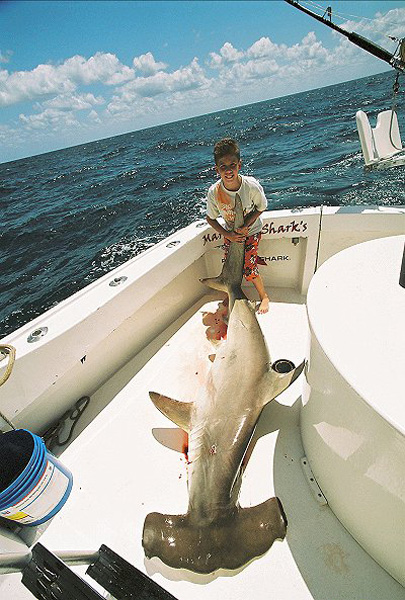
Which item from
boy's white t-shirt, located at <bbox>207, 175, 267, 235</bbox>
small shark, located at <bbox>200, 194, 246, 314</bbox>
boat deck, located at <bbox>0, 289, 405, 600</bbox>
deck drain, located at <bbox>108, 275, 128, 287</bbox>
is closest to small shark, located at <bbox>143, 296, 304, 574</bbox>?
boat deck, located at <bbox>0, 289, 405, 600</bbox>

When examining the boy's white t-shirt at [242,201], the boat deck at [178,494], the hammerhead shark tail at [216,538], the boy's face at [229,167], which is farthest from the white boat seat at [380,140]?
the hammerhead shark tail at [216,538]

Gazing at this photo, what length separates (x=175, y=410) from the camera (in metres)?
2.19

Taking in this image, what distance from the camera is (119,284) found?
8.64 feet

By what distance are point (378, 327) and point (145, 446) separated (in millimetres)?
1727

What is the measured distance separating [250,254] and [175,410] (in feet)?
6.26

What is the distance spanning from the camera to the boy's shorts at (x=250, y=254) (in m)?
3.36

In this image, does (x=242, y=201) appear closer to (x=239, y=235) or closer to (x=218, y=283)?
(x=239, y=235)

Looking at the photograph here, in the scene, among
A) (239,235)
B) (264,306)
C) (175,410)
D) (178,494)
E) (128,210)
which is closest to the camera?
(178,494)

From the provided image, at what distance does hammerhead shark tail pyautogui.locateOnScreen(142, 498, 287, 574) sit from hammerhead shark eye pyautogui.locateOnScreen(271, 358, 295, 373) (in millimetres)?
1012

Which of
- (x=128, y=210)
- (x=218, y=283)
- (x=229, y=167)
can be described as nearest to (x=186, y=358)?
(x=218, y=283)

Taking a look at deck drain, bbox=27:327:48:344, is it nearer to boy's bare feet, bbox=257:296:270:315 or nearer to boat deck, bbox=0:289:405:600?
boat deck, bbox=0:289:405:600

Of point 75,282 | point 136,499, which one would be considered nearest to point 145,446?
point 136,499

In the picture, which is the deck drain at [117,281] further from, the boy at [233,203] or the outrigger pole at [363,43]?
the outrigger pole at [363,43]

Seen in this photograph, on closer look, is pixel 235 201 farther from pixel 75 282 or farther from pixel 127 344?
pixel 75 282
